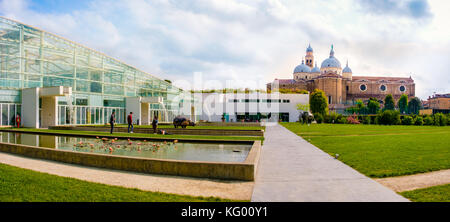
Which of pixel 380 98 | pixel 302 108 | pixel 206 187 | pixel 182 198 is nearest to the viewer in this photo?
pixel 182 198

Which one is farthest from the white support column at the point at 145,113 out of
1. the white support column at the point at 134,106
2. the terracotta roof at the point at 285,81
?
the terracotta roof at the point at 285,81

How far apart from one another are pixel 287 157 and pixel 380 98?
443ft

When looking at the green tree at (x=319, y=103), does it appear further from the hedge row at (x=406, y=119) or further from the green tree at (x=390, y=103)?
the green tree at (x=390, y=103)

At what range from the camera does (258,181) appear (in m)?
7.03

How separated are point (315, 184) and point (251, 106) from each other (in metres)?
58.4

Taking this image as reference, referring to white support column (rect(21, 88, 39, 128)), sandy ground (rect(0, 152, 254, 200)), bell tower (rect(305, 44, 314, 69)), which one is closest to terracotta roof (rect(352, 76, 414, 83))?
bell tower (rect(305, 44, 314, 69))

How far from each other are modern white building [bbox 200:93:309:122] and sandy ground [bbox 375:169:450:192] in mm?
54173

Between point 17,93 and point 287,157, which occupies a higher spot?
point 17,93

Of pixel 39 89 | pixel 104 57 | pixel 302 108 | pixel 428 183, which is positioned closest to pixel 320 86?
pixel 302 108

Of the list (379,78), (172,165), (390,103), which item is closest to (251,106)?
(172,165)

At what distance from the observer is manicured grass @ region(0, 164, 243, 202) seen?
5.07 m

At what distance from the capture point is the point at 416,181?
680 cm

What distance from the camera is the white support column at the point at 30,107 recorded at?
26.6 m
